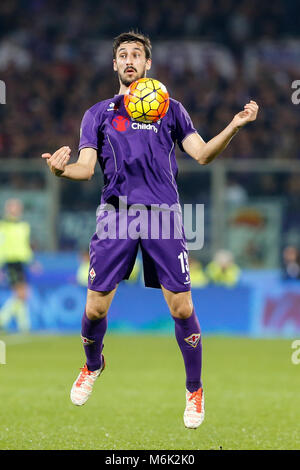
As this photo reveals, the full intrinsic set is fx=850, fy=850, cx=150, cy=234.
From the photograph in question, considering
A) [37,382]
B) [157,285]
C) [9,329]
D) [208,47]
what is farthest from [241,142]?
[157,285]

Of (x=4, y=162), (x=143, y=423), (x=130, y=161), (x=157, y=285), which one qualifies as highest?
(x=4, y=162)

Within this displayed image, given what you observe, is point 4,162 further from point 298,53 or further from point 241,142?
point 298,53

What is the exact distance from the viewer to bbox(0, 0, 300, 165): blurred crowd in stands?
18.9m

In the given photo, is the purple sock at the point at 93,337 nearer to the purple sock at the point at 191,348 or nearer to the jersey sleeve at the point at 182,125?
the purple sock at the point at 191,348

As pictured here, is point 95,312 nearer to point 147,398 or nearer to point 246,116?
point 246,116

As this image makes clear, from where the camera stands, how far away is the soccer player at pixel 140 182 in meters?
5.55

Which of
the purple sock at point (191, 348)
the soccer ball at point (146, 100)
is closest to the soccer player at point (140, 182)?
the purple sock at point (191, 348)

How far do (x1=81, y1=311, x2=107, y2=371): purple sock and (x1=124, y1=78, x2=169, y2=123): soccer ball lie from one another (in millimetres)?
1426

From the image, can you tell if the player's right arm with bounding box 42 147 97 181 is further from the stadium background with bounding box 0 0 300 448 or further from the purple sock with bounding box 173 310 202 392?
the stadium background with bounding box 0 0 300 448

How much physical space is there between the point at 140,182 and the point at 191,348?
3.88 feet

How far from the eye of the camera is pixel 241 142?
18.4 metres

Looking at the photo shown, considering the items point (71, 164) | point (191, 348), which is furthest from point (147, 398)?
point (71, 164)

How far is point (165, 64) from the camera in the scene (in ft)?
69.4
